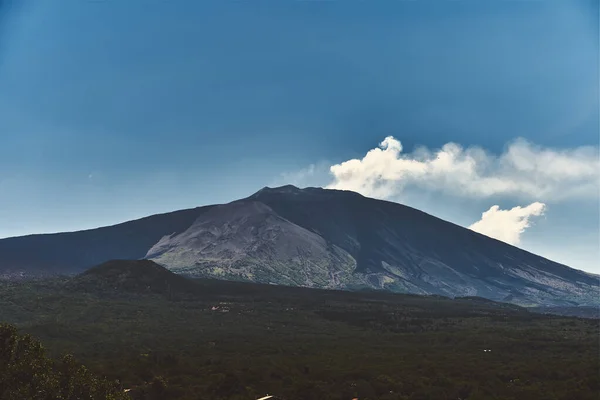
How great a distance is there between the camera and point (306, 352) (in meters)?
113

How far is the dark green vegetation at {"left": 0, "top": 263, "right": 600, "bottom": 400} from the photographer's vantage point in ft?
212

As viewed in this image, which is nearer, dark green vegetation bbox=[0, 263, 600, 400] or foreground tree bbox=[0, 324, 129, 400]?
foreground tree bbox=[0, 324, 129, 400]

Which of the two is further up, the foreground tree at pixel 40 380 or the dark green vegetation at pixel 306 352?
the foreground tree at pixel 40 380

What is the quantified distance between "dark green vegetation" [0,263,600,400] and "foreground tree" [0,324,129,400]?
46.4 ft

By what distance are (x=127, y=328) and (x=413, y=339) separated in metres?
88.2

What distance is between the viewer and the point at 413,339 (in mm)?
146125

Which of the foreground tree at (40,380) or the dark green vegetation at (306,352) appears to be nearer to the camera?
the foreground tree at (40,380)

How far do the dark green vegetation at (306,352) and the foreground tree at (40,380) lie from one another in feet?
→ 46.4

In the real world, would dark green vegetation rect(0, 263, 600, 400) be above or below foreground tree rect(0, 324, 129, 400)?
below

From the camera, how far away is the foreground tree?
38.5 meters

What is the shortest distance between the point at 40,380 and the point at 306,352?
261ft

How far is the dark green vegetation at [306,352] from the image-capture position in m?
64.8

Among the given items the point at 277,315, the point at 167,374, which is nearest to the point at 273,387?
the point at 167,374

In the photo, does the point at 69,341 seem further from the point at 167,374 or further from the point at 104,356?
the point at 167,374
